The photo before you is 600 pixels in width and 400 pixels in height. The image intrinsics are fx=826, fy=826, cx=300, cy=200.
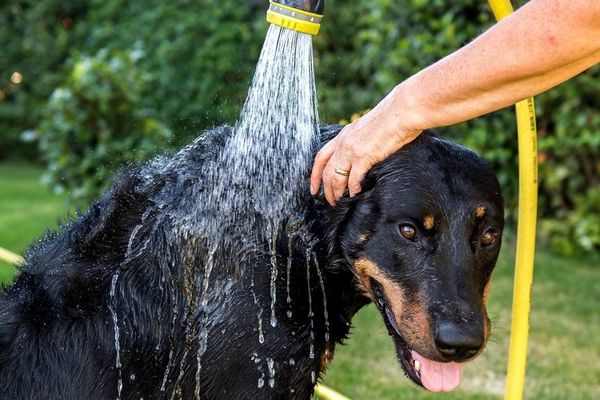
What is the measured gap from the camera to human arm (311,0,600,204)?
1879 millimetres

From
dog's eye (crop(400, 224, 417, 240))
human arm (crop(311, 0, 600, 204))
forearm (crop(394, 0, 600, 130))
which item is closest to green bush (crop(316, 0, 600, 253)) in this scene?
dog's eye (crop(400, 224, 417, 240))

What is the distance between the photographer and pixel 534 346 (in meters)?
5.85

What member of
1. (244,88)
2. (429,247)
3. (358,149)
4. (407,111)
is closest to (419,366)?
(429,247)

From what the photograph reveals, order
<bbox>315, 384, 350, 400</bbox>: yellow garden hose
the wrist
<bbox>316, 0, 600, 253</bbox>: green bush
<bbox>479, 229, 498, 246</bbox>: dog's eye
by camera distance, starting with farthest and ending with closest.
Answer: <bbox>316, 0, 600, 253</bbox>: green bush
<bbox>315, 384, 350, 400</bbox>: yellow garden hose
<bbox>479, 229, 498, 246</bbox>: dog's eye
the wrist

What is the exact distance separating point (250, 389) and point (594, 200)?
20.6 feet

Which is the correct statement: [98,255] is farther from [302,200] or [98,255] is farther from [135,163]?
[302,200]

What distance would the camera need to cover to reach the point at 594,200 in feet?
26.4

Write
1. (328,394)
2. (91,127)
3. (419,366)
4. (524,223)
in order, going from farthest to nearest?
(91,127) < (328,394) < (524,223) < (419,366)

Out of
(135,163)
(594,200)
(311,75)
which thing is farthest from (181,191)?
(594,200)

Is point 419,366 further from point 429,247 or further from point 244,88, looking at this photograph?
point 244,88

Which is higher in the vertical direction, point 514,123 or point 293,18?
point 293,18

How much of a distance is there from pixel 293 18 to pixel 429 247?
32.5 inches

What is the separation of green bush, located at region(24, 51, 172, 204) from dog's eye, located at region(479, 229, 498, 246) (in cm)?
487

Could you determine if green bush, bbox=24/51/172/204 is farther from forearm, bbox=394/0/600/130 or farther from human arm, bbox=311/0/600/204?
forearm, bbox=394/0/600/130
